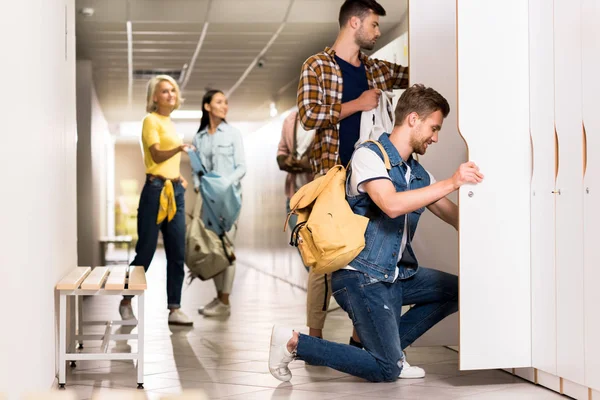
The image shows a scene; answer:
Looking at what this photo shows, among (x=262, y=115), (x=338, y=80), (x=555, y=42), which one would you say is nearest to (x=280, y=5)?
(x=338, y=80)

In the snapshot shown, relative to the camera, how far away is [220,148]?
249 inches

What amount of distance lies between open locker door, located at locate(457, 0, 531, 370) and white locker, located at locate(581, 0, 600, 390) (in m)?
0.40

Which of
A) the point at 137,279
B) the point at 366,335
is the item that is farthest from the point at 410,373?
the point at 137,279

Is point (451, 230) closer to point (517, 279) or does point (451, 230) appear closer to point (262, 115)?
point (517, 279)

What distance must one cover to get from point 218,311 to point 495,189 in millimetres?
3174

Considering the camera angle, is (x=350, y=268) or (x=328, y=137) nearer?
(x=350, y=268)

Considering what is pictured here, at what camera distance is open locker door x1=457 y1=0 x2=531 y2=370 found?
3.30m

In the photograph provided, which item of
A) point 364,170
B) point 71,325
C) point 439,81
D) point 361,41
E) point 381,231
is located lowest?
Result: point 71,325

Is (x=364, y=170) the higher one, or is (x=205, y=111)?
(x=205, y=111)

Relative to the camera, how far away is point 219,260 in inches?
235

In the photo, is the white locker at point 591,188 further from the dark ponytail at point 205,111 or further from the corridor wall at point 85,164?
the corridor wall at point 85,164

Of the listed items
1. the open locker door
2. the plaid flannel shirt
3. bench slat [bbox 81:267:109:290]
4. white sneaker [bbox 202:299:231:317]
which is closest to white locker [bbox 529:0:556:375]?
the open locker door

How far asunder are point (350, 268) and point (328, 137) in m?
0.88

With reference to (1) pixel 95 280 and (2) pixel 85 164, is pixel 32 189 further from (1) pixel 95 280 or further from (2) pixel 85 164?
(2) pixel 85 164
